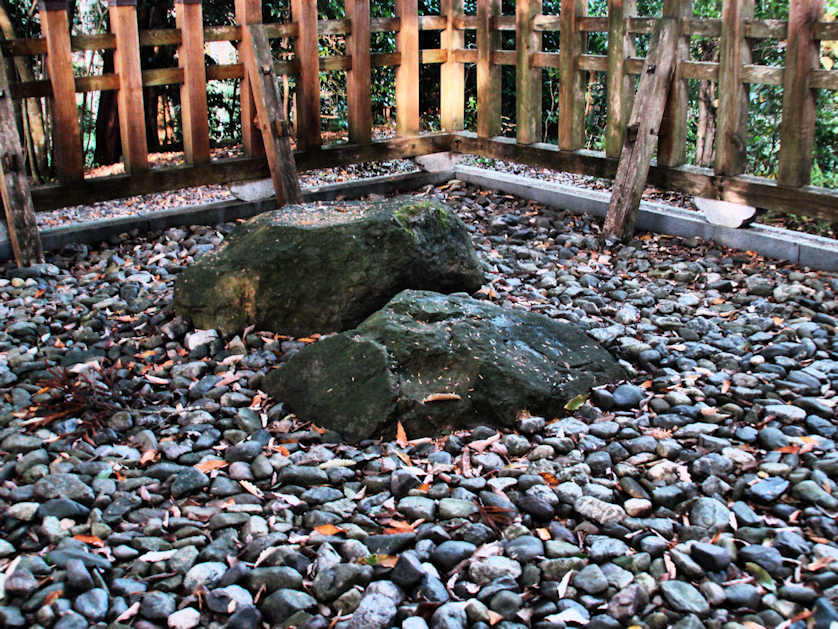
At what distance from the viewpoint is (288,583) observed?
2.96m

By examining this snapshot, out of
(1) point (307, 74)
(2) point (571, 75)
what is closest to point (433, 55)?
(1) point (307, 74)

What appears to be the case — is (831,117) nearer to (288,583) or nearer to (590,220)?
(590,220)

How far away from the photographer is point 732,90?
6.16m

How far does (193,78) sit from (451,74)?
2.47 metres

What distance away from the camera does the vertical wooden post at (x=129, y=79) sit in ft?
21.2

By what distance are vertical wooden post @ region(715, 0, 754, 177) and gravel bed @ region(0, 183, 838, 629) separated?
50.2 inches

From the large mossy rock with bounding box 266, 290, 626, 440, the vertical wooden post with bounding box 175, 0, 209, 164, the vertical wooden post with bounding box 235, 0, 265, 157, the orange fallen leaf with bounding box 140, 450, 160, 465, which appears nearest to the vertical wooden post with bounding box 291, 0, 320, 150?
the vertical wooden post with bounding box 235, 0, 265, 157

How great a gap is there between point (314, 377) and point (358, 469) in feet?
2.11

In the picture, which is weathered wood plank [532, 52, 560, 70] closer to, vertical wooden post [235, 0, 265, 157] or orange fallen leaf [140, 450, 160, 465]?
vertical wooden post [235, 0, 265, 157]

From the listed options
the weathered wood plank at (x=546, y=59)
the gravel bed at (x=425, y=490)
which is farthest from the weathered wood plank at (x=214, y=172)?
the gravel bed at (x=425, y=490)

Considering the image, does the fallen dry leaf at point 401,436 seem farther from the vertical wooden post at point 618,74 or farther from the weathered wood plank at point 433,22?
the weathered wood plank at point 433,22

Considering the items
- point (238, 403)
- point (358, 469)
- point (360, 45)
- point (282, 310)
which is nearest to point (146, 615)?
point (358, 469)

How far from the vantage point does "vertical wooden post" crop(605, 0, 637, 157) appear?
22.0ft

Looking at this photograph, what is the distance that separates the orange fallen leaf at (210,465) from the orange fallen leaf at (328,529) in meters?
0.64
